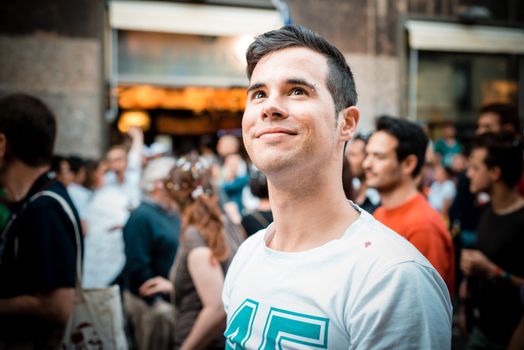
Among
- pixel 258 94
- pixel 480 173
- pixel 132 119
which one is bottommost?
pixel 480 173

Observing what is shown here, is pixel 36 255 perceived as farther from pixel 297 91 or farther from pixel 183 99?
pixel 183 99

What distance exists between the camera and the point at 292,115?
163 cm

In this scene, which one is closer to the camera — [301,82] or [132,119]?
[301,82]

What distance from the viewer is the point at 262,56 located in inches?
70.7

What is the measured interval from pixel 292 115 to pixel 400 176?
1930 mm

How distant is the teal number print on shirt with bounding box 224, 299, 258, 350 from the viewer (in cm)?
162

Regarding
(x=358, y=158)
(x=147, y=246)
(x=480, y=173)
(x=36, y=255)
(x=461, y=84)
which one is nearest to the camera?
(x=36, y=255)

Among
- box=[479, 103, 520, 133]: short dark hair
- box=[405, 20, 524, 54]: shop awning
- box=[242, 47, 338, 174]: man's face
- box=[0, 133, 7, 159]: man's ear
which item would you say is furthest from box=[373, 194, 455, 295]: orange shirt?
box=[405, 20, 524, 54]: shop awning

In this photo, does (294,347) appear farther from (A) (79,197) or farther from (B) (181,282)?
(A) (79,197)

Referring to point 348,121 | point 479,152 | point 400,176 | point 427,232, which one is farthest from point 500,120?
point 348,121

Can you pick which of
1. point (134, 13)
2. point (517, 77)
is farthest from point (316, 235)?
point (517, 77)

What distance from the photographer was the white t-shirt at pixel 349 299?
1342 millimetres

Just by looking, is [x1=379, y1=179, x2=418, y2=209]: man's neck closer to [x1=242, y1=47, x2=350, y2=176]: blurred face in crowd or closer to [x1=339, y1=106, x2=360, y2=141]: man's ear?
[x1=339, y1=106, x2=360, y2=141]: man's ear

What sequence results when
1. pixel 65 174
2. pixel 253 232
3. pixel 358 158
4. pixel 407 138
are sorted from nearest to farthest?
pixel 407 138
pixel 253 232
pixel 358 158
pixel 65 174
